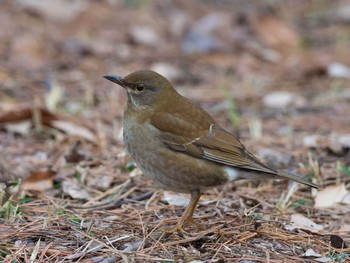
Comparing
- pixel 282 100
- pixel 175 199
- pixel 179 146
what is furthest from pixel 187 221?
pixel 282 100

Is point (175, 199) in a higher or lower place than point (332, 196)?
lower

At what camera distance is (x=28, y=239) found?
423 cm

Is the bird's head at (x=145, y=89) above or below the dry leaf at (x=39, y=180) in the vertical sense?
above

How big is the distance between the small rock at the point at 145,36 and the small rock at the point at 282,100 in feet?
8.53

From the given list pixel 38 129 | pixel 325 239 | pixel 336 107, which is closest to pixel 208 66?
pixel 336 107

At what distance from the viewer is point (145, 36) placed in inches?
418

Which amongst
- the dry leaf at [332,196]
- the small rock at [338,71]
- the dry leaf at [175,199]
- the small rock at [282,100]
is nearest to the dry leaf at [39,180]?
the dry leaf at [175,199]

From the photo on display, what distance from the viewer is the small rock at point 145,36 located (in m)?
→ 10.4

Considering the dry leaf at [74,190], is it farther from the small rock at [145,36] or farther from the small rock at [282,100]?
the small rock at [145,36]

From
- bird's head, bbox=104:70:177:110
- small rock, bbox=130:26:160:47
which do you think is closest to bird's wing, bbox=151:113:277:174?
bird's head, bbox=104:70:177:110

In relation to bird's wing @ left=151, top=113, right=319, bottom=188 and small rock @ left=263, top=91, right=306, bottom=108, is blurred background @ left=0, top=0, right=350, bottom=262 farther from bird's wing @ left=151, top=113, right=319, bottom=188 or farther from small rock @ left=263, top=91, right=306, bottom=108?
bird's wing @ left=151, top=113, right=319, bottom=188

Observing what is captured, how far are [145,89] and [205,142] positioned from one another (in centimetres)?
59

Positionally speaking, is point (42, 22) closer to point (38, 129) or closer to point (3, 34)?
point (3, 34)

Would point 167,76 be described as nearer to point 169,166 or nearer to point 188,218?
point 169,166
